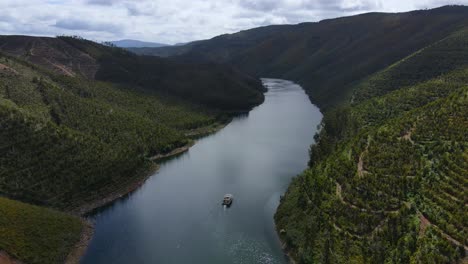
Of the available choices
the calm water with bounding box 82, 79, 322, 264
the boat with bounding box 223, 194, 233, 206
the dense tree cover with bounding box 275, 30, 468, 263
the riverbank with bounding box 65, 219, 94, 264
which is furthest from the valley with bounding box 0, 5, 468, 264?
the boat with bounding box 223, 194, 233, 206

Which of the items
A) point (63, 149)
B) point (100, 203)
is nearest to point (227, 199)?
point (100, 203)

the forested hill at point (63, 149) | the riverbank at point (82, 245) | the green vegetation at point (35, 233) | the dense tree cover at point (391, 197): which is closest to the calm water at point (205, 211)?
the riverbank at point (82, 245)

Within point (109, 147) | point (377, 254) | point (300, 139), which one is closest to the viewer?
point (377, 254)

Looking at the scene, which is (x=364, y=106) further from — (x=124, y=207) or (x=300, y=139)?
(x=124, y=207)

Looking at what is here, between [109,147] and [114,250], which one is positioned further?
[109,147]

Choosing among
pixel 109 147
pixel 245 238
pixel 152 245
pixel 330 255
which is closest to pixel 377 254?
pixel 330 255

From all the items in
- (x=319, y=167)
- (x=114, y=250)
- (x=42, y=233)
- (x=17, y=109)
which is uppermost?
(x=17, y=109)
